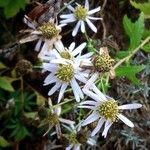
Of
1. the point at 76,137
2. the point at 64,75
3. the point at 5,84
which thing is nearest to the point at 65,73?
the point at 64,75

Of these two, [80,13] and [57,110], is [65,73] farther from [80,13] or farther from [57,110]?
[80,13]

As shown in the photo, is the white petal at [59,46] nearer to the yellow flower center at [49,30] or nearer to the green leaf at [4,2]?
the yellow flower center at [49,30]

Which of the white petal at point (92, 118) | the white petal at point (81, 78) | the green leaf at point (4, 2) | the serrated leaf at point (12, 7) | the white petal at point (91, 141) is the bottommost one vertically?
the white petal at point (91, 141)

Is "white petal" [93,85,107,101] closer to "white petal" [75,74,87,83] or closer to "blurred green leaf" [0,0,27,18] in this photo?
"white petal" [75,74,87,83]

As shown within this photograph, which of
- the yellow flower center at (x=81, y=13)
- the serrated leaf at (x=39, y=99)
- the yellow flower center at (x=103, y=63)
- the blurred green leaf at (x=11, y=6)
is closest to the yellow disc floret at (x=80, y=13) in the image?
the yellow flower center at (x=81, y=13)

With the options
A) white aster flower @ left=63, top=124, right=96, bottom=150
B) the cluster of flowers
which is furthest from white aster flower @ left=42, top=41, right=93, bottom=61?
white aster flower @ left=63, top=124, right=96, bottom=150

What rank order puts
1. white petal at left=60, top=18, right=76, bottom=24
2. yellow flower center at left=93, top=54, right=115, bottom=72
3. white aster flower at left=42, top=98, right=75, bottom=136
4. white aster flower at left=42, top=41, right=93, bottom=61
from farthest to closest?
white petal at left=60, top=18, right=76, bottom=24
white aster flower at left=42, top=98, right=75, bottom=136
white aster flower at left=42, top=41, right=93, bottom=61
yellow flower center at left=93, top=54, right=115, bottom=72
